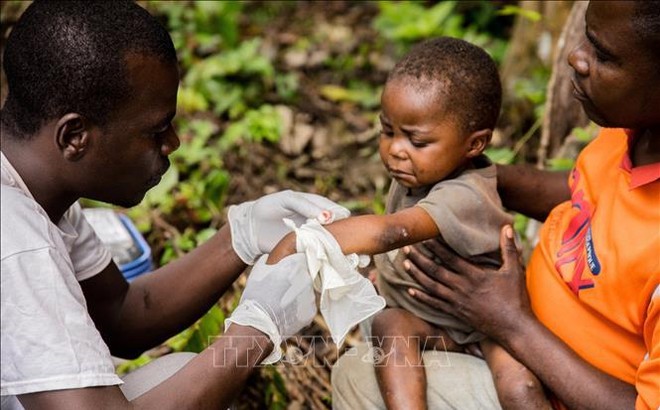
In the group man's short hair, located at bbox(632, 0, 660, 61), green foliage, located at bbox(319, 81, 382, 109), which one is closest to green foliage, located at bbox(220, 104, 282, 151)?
green foliage, located at bbox(319, 81, 382, 109)

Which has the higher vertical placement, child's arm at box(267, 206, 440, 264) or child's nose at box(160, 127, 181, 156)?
child's nose at box(160, 127, 181, 156)

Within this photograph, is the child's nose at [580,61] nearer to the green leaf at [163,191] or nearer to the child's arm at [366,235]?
the child's arm at [366,235]

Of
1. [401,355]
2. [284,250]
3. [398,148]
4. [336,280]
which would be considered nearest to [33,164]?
[284,250]

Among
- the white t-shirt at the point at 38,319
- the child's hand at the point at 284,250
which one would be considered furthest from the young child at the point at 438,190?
the white t-shirt at the point at 38,319

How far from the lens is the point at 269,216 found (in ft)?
7.53

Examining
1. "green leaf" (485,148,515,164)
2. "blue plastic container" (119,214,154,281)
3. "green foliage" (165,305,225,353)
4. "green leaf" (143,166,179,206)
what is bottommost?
"green leaf" (485,148,515,164)

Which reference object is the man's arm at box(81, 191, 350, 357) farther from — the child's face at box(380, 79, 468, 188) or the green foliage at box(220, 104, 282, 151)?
the green foliage at box(220, 104, 282, 151)

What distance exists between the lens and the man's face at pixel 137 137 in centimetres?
188

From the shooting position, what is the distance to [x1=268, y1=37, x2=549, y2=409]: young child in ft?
7.16

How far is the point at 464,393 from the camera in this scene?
7.34ft

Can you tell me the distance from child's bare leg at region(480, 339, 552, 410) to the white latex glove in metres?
0.57

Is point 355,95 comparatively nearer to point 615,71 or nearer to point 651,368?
point 615,71

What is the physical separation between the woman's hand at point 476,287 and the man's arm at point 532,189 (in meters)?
0.28

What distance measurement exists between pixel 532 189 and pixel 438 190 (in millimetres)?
460
